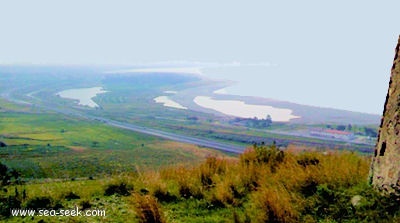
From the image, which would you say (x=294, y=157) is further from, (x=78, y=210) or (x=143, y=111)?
(x=143, y=111)


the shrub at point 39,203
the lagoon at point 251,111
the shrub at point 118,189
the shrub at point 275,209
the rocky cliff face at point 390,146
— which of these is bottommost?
the lagoon at point 251,111

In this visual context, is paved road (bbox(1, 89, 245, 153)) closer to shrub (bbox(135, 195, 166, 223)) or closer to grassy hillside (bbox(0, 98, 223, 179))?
grassy hillside (bbox(0, 98, 223, 179))

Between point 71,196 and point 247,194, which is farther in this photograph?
point 71,196

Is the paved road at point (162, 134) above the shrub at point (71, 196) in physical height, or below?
below

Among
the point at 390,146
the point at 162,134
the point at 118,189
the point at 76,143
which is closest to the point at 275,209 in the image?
the point at 390,146

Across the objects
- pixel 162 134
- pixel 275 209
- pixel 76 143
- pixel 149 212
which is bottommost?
pixel 76 143

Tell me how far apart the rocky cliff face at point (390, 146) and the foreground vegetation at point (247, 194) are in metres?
0.25

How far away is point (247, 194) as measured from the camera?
26.8 feet

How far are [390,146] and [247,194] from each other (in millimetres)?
2900

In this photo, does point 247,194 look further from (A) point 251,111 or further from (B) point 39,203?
(A) point 251,111

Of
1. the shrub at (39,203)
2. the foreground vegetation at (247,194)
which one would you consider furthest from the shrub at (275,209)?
the shrub at (39,203)

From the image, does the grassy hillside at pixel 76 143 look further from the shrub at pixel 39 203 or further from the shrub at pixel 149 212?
the shrub at pixel 149 212

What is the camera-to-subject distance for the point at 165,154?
82.2 metres

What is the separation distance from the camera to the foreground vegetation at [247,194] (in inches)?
253
